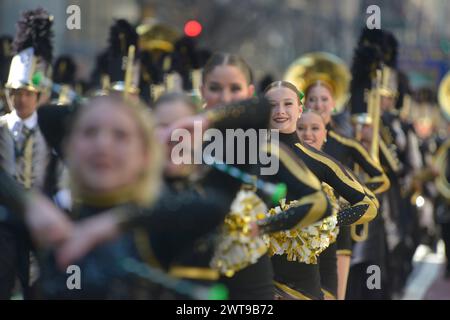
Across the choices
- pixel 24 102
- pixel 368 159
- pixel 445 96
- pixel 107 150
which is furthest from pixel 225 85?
pixel 445 96

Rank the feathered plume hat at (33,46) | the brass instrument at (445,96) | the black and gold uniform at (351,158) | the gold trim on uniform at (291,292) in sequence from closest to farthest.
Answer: the gold trim on uniform at (291,292) < the black and gold uniform at (351,158) < the feathered plume hat at (33,46) < the brass instrument at (445,96)

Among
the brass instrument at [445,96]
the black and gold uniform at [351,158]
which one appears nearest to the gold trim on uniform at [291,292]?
the black and gold uniform at [351,158]

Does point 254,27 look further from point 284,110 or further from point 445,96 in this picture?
point 284,110

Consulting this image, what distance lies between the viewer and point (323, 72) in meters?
13.1

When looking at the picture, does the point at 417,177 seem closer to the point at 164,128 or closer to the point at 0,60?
the point at 0,60

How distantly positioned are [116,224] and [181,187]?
39cm

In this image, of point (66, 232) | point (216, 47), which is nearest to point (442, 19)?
point (216, 47)

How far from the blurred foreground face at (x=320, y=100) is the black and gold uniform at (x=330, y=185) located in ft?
7.33

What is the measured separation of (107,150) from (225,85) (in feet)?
6.59

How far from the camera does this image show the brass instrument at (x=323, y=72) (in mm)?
12398

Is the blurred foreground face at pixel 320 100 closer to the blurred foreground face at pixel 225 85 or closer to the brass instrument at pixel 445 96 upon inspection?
the blurred foreground face at pixel 225 85

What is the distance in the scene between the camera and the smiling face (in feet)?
24.3

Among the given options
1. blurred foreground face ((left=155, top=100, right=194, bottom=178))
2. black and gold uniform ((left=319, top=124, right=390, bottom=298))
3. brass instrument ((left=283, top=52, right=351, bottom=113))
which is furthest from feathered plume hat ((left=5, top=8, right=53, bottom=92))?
blurred foreground face ((left=155, top=100, right=194, bottom=178))

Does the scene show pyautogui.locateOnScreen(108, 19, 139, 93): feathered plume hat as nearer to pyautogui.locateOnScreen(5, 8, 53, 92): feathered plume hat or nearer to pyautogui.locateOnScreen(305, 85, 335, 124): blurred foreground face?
pyautogui.locateOnScreen(5, 8, 53, 92): feathered plume hat
